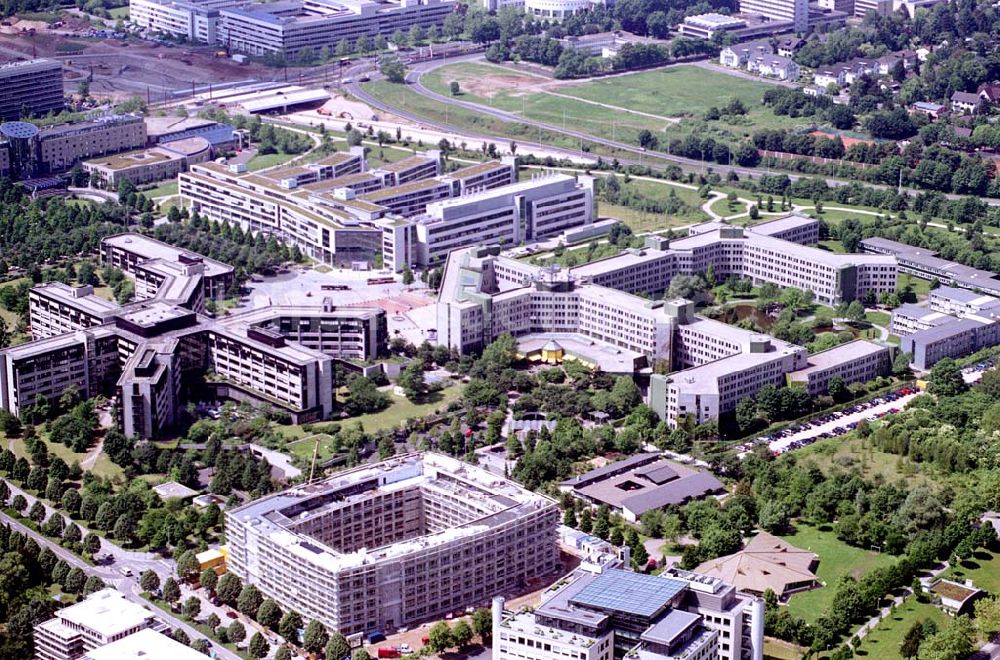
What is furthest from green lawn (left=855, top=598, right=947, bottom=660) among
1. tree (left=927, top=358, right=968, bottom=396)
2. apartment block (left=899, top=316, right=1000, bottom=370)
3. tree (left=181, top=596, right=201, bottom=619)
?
apartment block (left=899, top=316, right=1000, bottom=370)

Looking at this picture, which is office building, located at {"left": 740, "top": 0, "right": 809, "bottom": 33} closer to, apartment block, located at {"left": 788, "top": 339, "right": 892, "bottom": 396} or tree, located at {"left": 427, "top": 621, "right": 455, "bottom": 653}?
apartment block, located at {"left": 788, "top": 339, "right": 892, "bottom": 396}

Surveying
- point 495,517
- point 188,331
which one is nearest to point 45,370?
point 188,331

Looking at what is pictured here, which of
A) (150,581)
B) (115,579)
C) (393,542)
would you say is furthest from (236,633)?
(393,542)

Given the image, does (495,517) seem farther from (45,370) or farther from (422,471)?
(45,370)

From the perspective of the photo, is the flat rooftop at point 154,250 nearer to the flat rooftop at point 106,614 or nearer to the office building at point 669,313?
the office building at point 669,313

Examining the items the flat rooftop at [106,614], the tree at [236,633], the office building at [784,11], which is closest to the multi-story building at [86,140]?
the office building at [784,11]

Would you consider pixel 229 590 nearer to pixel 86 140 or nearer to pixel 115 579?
pixel 115 579
